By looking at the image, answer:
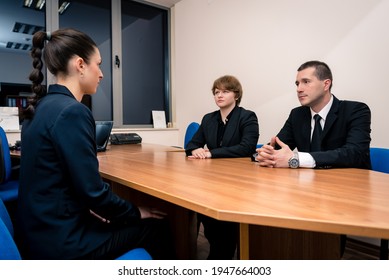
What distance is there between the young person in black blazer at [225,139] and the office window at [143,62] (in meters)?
2.30

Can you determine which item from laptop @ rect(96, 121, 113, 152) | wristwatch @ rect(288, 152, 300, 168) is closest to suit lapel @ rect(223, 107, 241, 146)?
wristwatch @ rect(288, 152, 300, 168)

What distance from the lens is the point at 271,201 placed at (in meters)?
0.82

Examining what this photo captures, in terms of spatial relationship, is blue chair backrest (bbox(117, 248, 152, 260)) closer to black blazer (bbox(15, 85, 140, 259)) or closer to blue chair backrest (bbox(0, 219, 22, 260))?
black blazer (bbox(15, 85, 140, 259))

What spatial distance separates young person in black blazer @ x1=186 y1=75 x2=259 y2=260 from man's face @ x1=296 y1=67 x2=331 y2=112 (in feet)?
1.47

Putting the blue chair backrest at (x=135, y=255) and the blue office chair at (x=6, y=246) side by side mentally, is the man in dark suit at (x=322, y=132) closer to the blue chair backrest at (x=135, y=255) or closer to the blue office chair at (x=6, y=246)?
the blue chair backrest at (x=135, y=255)

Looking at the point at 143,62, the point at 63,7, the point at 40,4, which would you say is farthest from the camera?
the point at 143,62

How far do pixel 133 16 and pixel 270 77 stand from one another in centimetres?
253

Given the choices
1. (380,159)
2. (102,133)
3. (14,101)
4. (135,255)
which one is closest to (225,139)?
(380,159)

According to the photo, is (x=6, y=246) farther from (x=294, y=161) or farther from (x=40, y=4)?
(x=40, y=4)

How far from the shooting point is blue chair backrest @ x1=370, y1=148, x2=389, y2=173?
1608 millimetres

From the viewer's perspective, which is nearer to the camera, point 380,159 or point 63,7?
point 380,159

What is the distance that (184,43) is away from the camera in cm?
425

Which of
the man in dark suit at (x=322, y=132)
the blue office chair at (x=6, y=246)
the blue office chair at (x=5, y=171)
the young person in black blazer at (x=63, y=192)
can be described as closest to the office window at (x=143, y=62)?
the blue office chair at (x=5, y=171)

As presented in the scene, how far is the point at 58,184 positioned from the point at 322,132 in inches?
58.6
